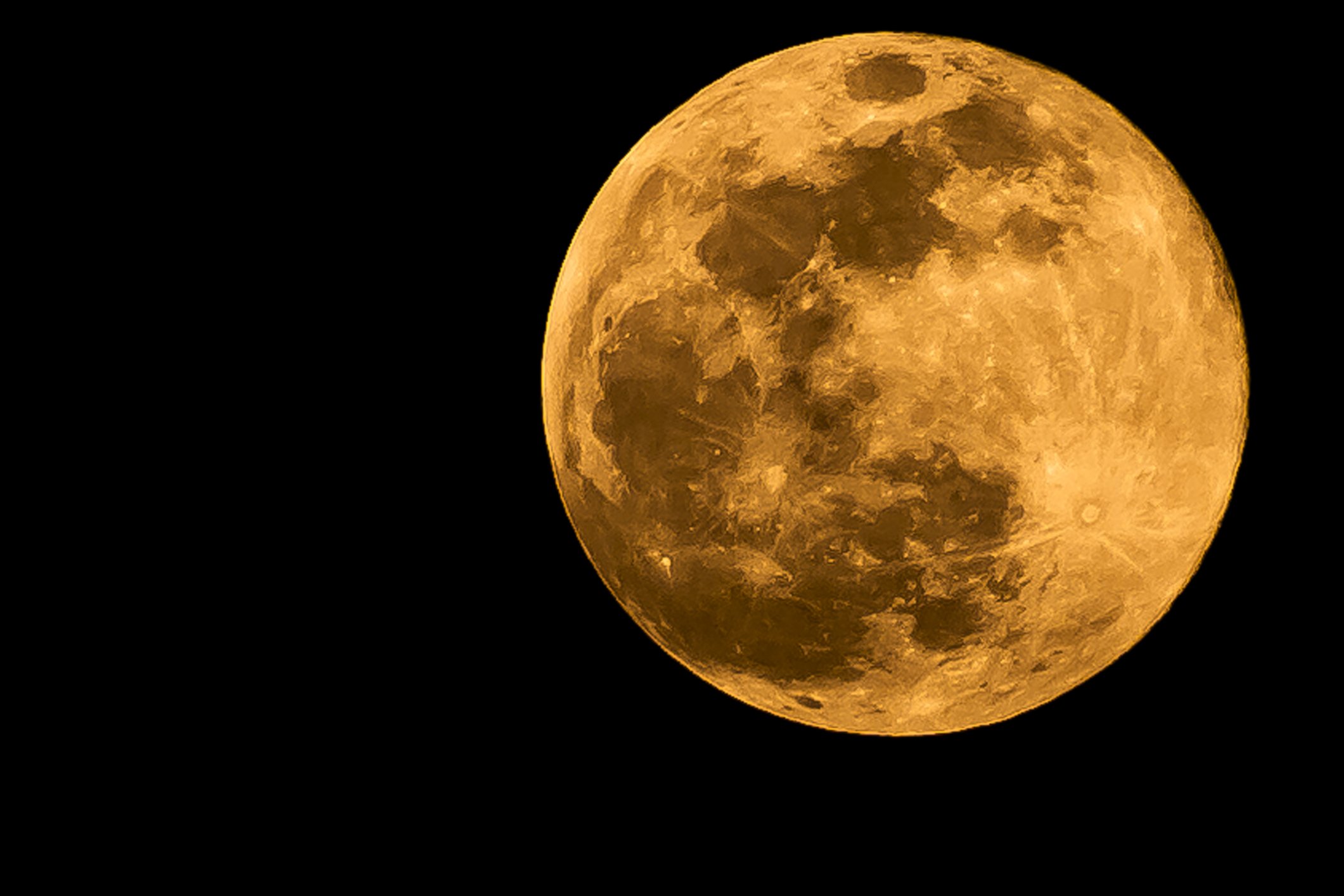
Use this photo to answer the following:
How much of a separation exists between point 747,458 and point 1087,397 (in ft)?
3.35

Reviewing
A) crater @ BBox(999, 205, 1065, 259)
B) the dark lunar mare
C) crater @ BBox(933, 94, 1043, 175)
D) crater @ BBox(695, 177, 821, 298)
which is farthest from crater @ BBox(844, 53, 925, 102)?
crater @ BBox(999, 205, 1065, 259)

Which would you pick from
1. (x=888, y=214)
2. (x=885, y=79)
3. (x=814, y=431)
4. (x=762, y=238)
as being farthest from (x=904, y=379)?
(x=885, y=79)

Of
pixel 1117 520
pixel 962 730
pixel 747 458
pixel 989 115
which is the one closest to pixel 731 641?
pixel 747 458

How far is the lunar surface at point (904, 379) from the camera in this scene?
131 inches

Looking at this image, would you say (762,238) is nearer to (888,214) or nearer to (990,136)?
(888,214)

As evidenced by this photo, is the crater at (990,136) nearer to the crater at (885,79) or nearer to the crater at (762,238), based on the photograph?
the crater at (885,79)

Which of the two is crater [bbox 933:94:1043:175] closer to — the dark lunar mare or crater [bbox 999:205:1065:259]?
the dark lunar mare

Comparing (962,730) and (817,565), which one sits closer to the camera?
(817,565)

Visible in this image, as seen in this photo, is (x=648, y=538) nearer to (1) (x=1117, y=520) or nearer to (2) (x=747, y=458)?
(2) (x=747, y=458)

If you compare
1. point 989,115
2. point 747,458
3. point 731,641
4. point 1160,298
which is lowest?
point 731,641

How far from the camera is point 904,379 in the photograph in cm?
330

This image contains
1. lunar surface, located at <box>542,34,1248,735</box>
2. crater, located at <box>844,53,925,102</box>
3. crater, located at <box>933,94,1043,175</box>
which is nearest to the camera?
lunar surface, located at <box>542,34,1248,735</box>

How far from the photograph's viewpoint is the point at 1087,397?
3.37 meters

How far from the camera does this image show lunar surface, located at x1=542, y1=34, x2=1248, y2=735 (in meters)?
3.32
